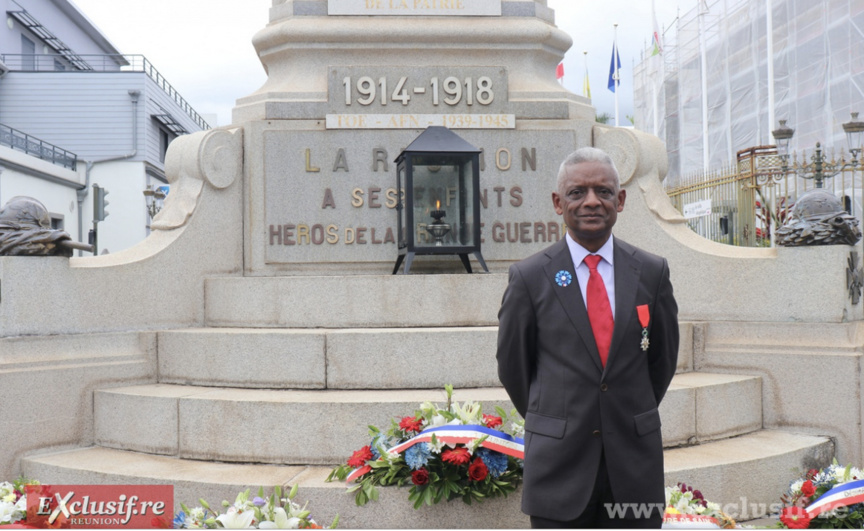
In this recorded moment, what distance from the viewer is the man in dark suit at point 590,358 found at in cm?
294

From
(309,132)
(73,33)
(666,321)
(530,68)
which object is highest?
(73,33)

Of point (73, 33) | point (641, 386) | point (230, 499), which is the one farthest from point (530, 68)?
point (73, 33)

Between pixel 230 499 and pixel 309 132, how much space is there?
13.9 ft

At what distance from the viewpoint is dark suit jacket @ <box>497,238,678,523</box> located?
2936 mm

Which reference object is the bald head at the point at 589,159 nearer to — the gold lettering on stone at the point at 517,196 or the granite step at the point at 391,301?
the granite step at the point at 391,301

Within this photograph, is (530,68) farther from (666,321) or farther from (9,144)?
(9,144)

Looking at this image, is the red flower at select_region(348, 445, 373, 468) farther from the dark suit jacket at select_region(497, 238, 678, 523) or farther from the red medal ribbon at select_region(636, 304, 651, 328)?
the red medal ribbon at select_region(636, 304, 651, 328)

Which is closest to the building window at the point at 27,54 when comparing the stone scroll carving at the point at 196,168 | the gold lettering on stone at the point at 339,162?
the stone scroll carving at the point at 196,168

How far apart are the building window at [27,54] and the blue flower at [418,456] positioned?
131 ft

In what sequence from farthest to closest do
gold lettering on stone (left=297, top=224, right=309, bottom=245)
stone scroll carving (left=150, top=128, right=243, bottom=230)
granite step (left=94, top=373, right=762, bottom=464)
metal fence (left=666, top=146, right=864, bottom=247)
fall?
1. metal fence (left=666, top=146, right=864, bottom=247)
2. gold lettering on stone (left=297, top=224, right=309, bottom=245)
3. stone scroll carving (left=150, top=128, right=243, bottom=230)
4. granite step (left=94, top=373, right=762, bottom=464)

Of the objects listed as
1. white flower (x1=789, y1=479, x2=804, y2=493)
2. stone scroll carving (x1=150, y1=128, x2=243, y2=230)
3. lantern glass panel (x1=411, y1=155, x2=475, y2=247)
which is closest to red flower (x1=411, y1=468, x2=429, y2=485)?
white flower (x1=789, y1=479, x2=804, y2=493)

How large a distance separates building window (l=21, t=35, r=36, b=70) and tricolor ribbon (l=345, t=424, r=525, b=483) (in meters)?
39.8

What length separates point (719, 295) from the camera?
740 centimetres

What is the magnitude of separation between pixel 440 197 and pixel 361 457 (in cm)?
341
